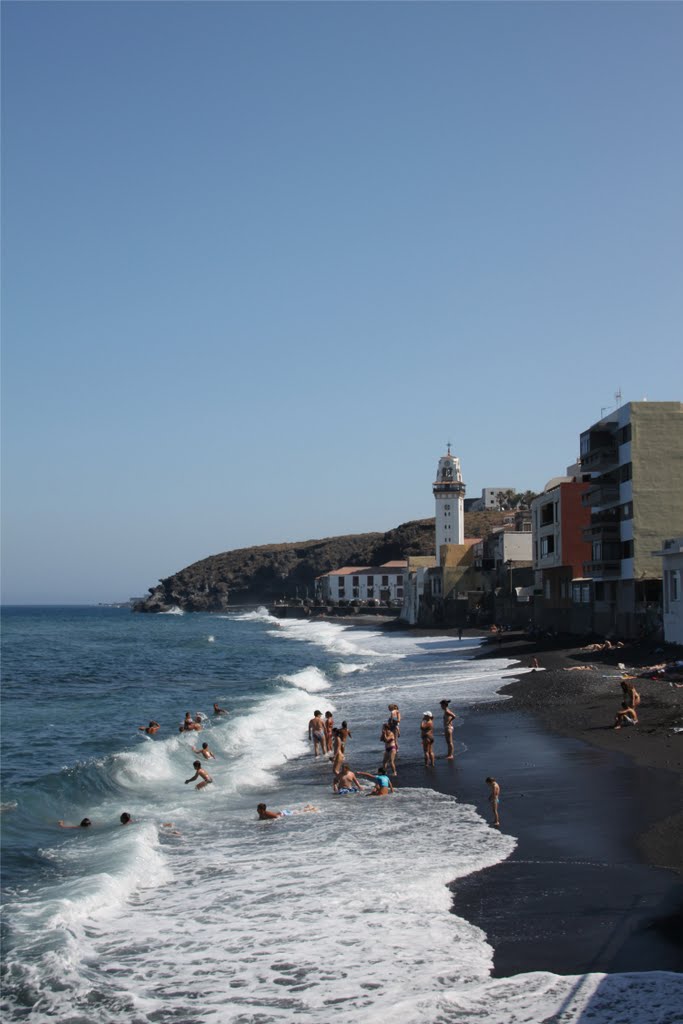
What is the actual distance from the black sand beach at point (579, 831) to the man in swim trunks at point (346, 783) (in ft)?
4.56

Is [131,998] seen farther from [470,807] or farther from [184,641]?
[184,641]

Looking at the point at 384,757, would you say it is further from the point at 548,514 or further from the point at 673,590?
the point at 548,514

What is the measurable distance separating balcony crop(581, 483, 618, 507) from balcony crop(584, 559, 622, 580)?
304cm

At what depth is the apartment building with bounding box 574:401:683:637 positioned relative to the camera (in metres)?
44.8

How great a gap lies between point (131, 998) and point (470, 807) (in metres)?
8.46

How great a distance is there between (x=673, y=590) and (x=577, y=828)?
24.2 m

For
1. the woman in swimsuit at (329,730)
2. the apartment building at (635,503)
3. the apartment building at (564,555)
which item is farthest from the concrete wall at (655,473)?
the woman in swimsuit at (329,730)

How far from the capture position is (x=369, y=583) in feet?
524

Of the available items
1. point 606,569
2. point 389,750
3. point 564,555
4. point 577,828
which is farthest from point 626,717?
point 564,555

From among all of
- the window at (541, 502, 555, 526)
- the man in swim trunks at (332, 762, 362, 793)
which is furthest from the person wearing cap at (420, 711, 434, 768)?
the window at (541, 502, 555, 526)

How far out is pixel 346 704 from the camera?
114 feet

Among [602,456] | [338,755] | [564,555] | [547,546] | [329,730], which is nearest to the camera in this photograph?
[338,755]

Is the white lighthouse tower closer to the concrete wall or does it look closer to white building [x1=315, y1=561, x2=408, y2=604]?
white building [x1=315, y1=561, x2=408, y2=604]

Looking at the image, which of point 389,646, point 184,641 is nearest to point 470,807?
point 389,646
